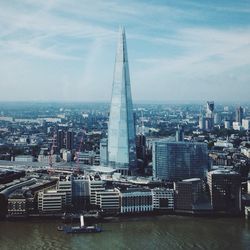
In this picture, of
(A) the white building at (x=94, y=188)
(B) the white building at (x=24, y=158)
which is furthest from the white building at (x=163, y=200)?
(B) the white building at (x=24, y=158)

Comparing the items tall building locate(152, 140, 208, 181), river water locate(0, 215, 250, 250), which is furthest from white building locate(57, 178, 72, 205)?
tall building locate(152, 140, 208, 181)

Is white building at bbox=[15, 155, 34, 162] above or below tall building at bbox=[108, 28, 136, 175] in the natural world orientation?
below

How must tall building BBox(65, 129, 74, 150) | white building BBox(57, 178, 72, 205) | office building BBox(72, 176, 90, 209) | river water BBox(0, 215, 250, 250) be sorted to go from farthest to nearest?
tall building BBox(65, 129, 74, 150)
office building BBox(72, 176, 90, 209)
white building BBox(57, 178, 72, 205)
river water BBox(0, 215, 250, 250)

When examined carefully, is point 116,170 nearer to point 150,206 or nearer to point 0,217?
point 150,206

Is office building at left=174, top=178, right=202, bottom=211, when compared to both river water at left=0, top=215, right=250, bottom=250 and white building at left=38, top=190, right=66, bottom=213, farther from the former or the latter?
white building at left=38, top=190, right=66, bottom=213

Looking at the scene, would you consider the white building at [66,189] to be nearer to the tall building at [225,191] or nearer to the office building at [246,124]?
the tall building at [225,191]

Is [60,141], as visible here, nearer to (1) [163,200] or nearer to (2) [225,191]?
(1) [163,200]
